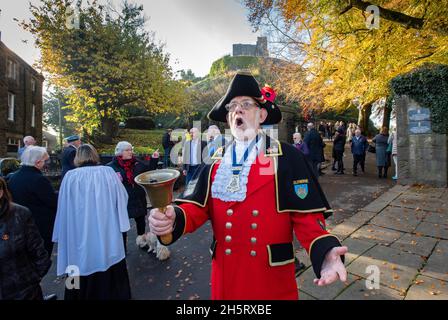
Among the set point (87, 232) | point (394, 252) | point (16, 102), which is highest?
point (16, 102)

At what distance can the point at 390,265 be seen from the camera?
12.9ft

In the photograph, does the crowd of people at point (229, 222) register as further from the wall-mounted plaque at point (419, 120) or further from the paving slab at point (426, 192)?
the wall-mounted plaque at point (419, 120)

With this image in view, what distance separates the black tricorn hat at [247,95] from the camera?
203 cm

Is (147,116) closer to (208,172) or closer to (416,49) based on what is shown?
(416,49)

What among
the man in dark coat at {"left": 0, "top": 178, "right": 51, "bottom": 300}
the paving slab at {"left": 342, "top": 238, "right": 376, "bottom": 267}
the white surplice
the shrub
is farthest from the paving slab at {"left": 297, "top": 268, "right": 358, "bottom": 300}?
the shrub

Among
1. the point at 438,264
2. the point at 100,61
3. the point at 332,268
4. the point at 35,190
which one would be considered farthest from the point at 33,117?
the point at 438,264

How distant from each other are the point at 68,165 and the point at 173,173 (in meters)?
5.38

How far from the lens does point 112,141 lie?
1917cm

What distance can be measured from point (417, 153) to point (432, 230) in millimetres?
4363

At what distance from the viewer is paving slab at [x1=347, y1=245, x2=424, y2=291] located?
3518 millimetres

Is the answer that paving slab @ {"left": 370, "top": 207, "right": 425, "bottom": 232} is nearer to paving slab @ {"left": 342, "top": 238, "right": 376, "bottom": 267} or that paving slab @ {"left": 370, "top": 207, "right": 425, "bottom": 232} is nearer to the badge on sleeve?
paving slab @ {"left": 342, "top": 238, "right": 376, "bottom": 267}

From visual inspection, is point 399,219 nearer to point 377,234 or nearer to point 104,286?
point 377,234

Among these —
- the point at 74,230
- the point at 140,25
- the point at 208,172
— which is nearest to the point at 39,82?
the point at 140,25

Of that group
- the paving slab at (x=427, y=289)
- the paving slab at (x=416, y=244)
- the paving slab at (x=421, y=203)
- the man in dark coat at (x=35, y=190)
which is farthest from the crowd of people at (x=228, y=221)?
the paving slab at (x=421, y=203)
